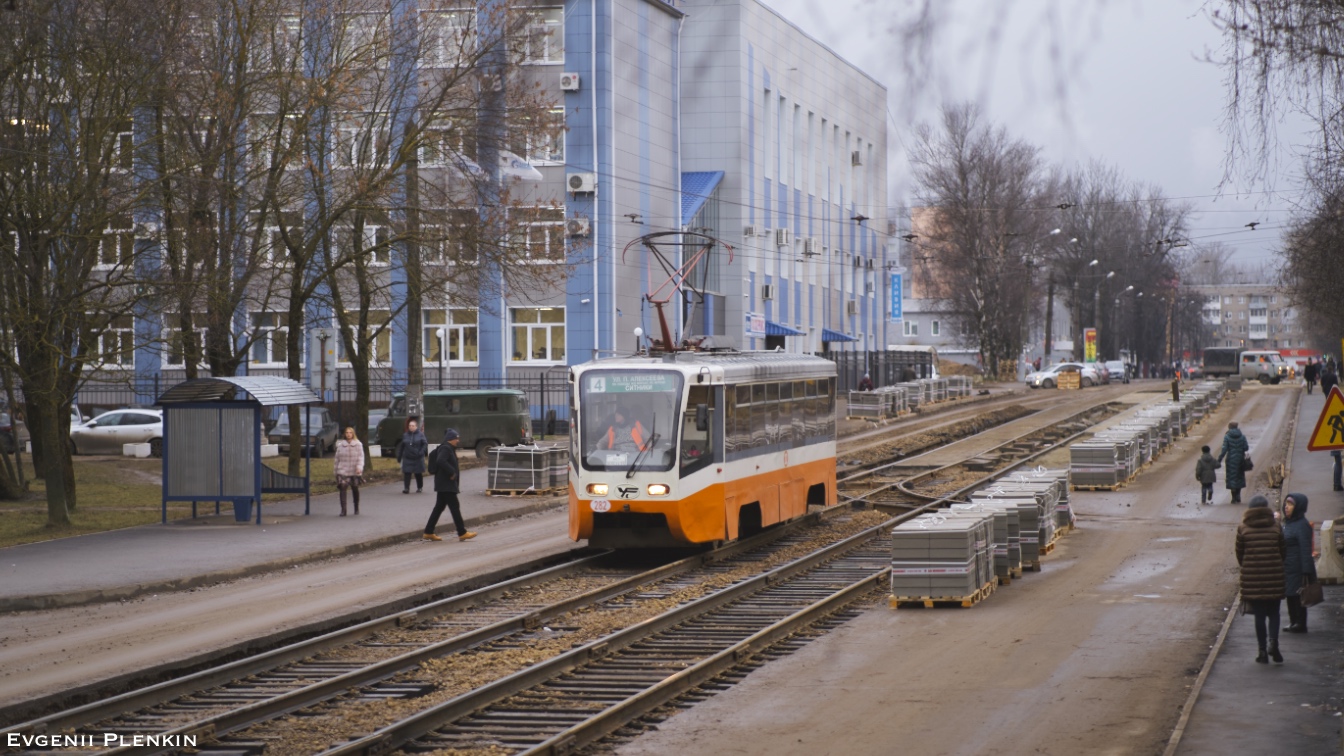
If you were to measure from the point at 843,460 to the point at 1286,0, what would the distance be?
29303 mm

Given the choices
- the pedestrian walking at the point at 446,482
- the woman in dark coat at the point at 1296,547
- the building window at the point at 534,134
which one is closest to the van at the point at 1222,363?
the building window at the point at 534,134

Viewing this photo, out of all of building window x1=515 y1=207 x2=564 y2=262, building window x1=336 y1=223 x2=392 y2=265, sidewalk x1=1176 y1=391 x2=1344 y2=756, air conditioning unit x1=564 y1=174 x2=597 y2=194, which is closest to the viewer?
sidewalk x1=1176 y1=391 x2=1344 y2=756

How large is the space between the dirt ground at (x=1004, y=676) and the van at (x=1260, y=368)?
83116 mm

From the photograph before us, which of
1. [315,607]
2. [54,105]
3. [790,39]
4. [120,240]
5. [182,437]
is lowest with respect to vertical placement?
[315,607]

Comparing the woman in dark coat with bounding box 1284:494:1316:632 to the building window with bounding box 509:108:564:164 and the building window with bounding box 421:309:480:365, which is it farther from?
the building window with bounding box 421:309:480:365

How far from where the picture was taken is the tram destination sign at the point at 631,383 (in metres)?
20.4

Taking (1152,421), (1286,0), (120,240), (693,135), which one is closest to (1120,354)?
(693,135)

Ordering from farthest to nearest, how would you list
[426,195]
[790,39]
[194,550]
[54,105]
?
[790,39] → [426,195] → [54,105] → [194,550]

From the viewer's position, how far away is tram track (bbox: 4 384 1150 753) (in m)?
10.8

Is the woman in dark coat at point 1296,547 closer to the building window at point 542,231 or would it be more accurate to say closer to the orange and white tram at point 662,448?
the orange and white tram at point 662,448

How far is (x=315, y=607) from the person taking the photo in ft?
56.4

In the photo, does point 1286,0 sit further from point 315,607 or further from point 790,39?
point 790,39

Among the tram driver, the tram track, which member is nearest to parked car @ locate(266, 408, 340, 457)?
the tram track

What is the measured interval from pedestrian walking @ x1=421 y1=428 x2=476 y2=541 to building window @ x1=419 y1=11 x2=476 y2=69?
1276 cm
